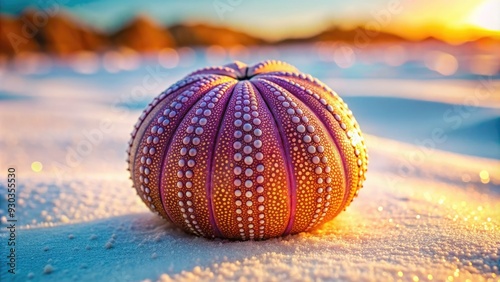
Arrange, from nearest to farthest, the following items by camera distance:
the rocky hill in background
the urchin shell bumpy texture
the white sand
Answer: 1. the white sand
2. the urchin shell bumpy texture
3. the rocky hill in background

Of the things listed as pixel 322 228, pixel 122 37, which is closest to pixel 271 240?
pixel 322 228

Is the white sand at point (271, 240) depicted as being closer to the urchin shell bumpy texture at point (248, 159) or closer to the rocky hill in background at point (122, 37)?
the urchin shell bumpy texture at point (248, 159)

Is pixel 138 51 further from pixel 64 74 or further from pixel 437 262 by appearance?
pixel 437 262

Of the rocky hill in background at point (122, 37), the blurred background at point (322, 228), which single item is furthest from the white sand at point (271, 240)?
the rocky hill in background at point (122, 37)

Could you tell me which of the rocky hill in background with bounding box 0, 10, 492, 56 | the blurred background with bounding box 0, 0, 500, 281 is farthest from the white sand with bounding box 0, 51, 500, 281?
the rocky hill in background with bounding box 0, 10, 492, 56

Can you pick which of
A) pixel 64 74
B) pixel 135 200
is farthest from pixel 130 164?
pixel 64 74

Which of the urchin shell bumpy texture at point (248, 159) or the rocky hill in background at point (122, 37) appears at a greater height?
the rocky hill in background at point (122, 37)

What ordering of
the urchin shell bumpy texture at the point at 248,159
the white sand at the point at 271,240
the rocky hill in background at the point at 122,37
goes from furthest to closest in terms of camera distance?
the rocky hill in background at the point at 122,37, the urchin shell bumpy texture at the point at 248,159, the white sand at the point at 271,240

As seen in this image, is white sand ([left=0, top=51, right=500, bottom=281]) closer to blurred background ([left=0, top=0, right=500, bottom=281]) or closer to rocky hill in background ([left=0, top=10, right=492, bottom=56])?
blurred background ([left=0, top=0, right=500, bottom=281])
